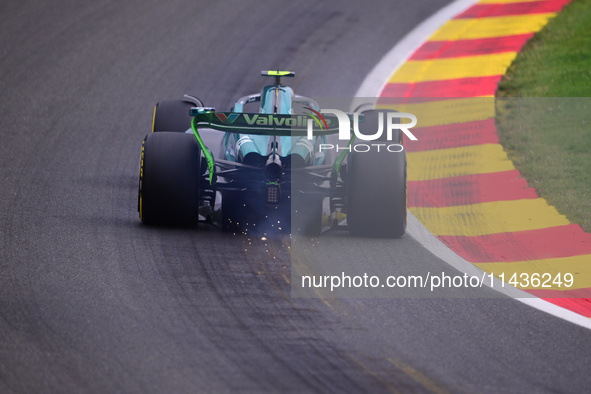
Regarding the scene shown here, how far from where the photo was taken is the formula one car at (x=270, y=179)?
7.51 metres

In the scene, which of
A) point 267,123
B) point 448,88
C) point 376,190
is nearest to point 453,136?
point 448,88

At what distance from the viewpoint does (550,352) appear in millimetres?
5609

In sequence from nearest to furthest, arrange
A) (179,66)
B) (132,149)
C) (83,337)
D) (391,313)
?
(83,337)
(391,313)
(132,149)
(179,66)

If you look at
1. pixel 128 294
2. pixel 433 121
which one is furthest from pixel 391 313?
pixel 433 121

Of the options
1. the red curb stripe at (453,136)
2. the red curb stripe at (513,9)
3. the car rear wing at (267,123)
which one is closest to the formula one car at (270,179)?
the car rear wing at (267,123)

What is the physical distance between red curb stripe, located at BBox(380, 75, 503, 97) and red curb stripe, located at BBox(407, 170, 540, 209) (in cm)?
324

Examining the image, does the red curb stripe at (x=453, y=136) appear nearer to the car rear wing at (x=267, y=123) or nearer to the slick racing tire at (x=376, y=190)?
the slick racing tire at (x=376, y=190)

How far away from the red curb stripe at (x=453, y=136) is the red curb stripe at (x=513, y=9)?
547cm

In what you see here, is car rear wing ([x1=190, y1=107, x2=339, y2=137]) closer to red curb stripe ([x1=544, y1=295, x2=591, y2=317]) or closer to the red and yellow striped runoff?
the red and yellow striped runoff

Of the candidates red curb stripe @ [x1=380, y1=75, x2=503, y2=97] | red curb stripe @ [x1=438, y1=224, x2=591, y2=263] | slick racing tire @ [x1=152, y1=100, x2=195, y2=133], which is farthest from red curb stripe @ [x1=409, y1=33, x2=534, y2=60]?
red curb stripe @ [x1=438, y1=224, x2=591, y2=263]

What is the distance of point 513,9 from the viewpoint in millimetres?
16766

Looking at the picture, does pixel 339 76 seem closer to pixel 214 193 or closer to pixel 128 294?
pixel 214 193

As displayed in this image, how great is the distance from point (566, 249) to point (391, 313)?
2.47m

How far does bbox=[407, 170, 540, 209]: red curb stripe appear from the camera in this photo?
30.4 feet
